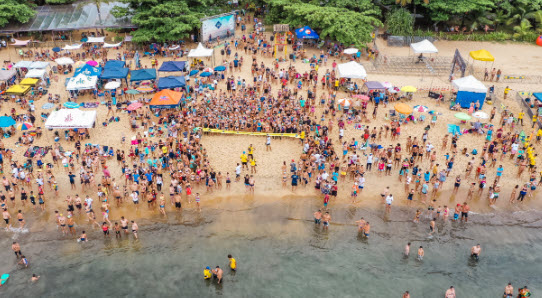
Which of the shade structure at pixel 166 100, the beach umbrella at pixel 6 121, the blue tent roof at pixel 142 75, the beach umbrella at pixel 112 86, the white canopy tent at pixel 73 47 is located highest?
the white canopy tent at pixel 73 47

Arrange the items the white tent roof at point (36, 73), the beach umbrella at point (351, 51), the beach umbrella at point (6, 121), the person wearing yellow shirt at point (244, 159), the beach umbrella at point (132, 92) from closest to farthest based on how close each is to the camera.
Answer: the person wearing yellow shirt at point (244, 159) < the beach umbrella at point (6, 121) < the beach umbrella at point (132, 92) < the white tent roof at point (36, 73) < the beach umbrella at point (351, 51)

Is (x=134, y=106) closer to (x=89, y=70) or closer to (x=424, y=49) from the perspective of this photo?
(x=89, y=70)

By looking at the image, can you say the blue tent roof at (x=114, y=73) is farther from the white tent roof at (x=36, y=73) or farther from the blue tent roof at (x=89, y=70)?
the white tent roof at (x=36, y=73)

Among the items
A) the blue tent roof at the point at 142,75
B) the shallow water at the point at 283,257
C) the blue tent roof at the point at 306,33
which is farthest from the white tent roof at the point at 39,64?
the blue tent roof at the point at 306,33

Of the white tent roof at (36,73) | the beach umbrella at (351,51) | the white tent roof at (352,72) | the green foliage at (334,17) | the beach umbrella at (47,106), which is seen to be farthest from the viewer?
the green foliage at (334,17)

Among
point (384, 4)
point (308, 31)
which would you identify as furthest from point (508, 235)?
point (384, 4)

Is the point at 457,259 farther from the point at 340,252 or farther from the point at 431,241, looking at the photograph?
the point at 340,252

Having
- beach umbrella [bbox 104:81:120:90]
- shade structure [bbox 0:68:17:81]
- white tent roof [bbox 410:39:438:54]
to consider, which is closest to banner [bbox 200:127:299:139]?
beach umbrella [bbox 104:81:120:90]
